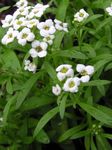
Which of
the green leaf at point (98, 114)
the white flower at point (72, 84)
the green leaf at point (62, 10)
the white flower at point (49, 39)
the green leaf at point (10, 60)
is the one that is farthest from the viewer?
the green leaf at point (62, 10)

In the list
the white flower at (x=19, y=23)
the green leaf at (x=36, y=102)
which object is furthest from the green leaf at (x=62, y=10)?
the green leaf at (x=36, y=102)

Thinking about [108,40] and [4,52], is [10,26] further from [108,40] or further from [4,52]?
[108,40]

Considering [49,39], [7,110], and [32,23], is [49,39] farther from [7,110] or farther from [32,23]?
[7,110]

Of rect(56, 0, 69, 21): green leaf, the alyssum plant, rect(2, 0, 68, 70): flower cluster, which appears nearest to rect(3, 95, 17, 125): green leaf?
the alyssum plant

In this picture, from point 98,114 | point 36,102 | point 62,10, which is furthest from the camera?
point 62,10

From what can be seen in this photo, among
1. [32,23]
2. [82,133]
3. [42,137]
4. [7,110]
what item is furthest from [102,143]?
[32,23]

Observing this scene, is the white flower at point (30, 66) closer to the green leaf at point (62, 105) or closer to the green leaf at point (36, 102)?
the green leaf at point (36, 102)

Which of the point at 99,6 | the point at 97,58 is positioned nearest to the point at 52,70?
the point at 97,58

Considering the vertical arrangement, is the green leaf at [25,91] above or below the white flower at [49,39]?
below
